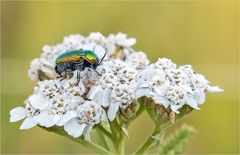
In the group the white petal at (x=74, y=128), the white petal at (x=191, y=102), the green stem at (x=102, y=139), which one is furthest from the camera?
the green stem at (x=102, y=139)

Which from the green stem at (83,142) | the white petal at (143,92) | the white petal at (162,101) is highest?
the white petal at (143,92)

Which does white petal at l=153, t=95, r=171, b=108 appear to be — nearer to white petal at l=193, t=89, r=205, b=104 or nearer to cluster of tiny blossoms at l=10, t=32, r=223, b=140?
cluster of tiny blossoms at l=10, t=32, r=223, b=140

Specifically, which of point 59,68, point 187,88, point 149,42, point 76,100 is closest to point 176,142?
point 187,88

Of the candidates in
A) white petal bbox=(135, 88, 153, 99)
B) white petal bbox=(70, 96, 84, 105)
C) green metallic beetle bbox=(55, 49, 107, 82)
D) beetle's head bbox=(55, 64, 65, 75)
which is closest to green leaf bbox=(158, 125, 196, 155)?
white petal bbox=(135, 88, 153, 99)

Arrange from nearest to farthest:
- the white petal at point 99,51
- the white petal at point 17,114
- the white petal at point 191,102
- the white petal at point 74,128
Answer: the white petal at point 74,128 < the white petal at point 191,102 < the white petal at point 17,114 < the white petal at point 99,51

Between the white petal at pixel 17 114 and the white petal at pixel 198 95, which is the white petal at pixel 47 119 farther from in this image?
the white petal at pixel 198 95

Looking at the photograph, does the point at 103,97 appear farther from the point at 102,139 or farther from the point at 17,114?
the point at 17,114

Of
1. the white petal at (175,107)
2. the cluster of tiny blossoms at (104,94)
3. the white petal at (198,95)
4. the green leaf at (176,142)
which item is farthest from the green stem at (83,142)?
the white petal at (198,95)

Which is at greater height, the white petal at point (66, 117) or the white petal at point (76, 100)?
the white petal at point (76, 100)
